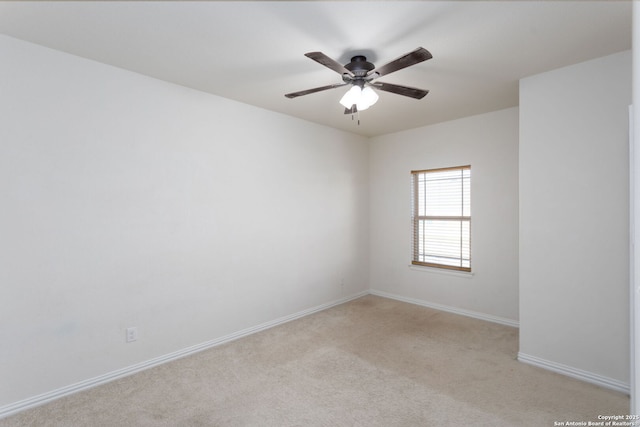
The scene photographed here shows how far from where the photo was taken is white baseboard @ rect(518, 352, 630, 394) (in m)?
2.47

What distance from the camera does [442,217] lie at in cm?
453

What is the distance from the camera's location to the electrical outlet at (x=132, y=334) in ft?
9.07

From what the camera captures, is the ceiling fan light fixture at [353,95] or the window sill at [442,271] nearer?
the ceiling fan light fixture at [353,95]

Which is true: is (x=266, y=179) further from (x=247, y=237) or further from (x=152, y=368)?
(x=152, y=368)

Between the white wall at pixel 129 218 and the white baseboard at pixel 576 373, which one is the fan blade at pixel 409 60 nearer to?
the white wall at pixel 129 218

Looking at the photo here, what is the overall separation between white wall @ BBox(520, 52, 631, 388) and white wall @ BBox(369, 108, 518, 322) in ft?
3.35

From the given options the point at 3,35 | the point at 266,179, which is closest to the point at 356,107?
the point at 266,179

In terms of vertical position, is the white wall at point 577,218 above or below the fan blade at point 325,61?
below

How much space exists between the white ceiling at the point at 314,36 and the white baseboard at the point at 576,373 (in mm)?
2539

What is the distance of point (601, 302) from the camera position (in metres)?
2.56

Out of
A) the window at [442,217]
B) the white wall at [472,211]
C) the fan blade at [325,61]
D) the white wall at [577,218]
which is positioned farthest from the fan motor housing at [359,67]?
the window at [442,217]

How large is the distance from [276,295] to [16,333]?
2322 millimetres

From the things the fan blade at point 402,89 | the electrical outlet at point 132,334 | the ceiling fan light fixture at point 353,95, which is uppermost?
the fan blade at point 402,89

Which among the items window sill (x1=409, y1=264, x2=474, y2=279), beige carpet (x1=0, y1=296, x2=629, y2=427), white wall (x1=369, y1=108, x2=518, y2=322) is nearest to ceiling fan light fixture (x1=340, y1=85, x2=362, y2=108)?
beige carpet (x1=0, y1=296, x2=629, y2=427)
